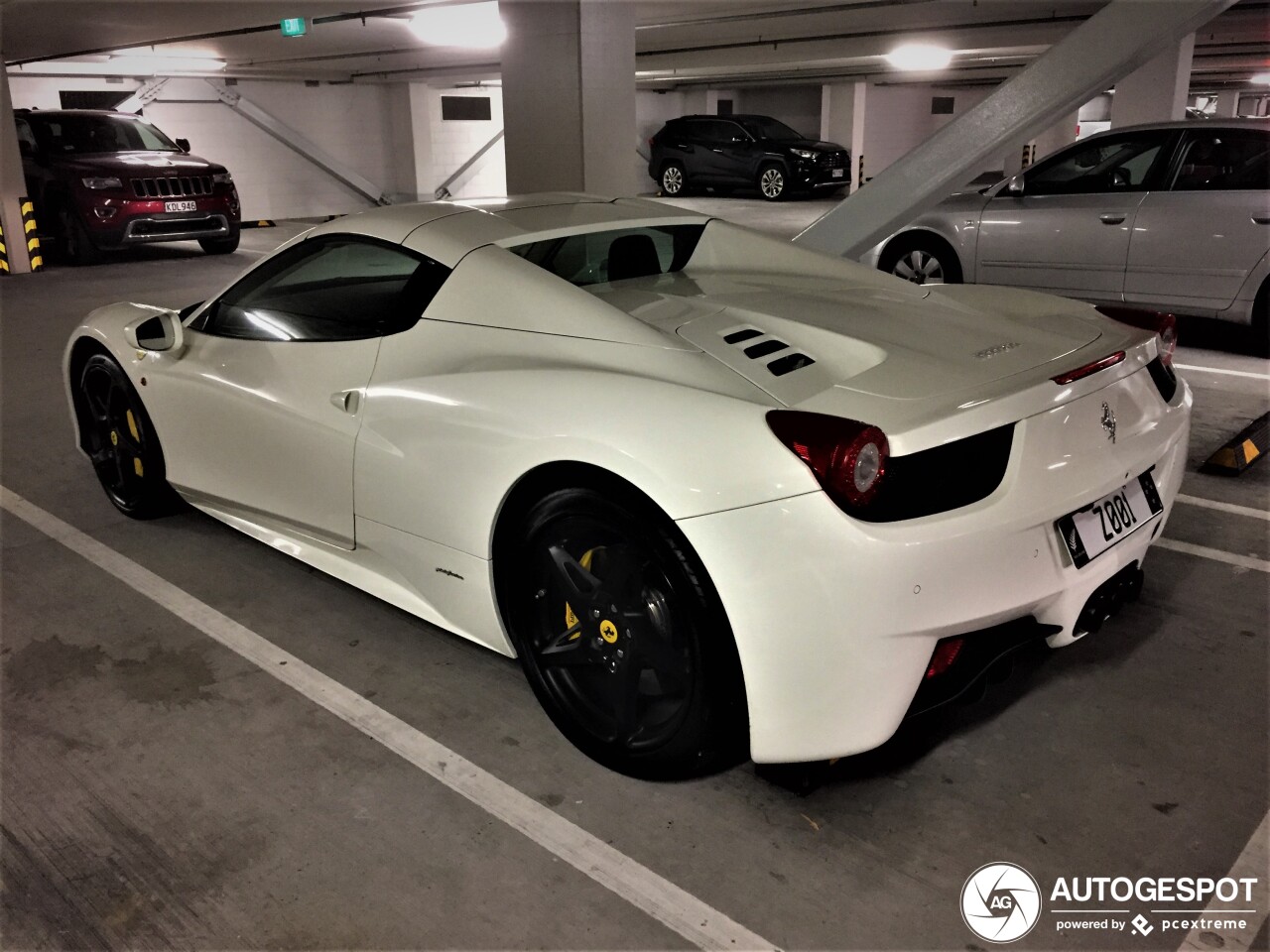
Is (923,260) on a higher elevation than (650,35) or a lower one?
lower

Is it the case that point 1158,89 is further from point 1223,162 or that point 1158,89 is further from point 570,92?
point 570,92

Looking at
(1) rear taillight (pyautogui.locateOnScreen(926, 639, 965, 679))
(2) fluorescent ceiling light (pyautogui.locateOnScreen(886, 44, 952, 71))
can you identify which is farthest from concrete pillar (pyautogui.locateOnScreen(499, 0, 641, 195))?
(2) fluorescent ceiling light (pyautogui.locateOnScreen(886, 44, 952, 71))

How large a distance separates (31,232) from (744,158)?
483 inches

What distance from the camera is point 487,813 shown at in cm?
228

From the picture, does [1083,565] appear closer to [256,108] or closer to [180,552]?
[180,552]

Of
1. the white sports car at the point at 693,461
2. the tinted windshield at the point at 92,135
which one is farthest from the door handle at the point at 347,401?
the tinted windshield at the point at 92,135

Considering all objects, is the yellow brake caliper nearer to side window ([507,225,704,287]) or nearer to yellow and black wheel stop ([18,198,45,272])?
side window ([507,225,704,287])

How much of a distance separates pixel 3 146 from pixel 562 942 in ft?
41.2

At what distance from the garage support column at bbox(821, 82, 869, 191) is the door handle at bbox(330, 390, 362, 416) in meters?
21.8

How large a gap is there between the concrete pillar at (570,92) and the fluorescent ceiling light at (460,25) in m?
2.31

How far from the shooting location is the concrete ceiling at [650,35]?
9.71m

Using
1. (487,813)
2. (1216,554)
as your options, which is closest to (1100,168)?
(1216,554)

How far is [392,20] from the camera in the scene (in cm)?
1066

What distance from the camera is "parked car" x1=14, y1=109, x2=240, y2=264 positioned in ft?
Result: 37.9
